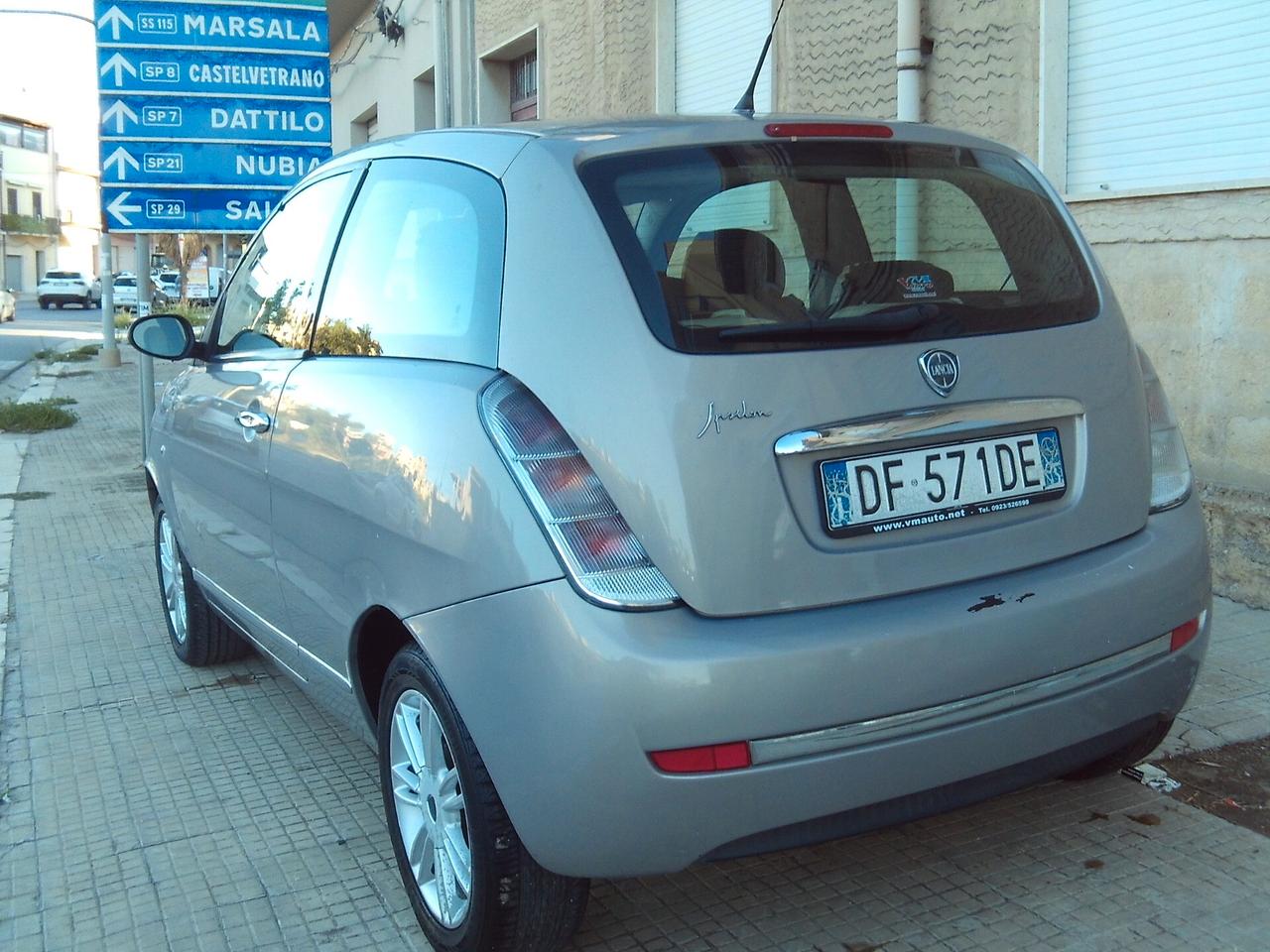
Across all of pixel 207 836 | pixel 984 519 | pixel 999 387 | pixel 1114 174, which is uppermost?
pixel 1114 174

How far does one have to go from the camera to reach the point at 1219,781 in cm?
351

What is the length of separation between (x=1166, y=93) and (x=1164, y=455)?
3.58 metres

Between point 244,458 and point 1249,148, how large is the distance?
165 inches

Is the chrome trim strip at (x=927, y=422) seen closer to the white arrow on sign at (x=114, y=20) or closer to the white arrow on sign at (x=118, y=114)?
the white arrow on sign at (x=118, y=114)

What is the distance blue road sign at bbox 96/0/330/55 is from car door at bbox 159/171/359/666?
5706 mm

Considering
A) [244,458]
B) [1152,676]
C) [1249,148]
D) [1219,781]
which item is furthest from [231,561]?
[1249,148]

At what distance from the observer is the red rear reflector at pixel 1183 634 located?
9.09ft

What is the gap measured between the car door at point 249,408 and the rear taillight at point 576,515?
1305 millimetres

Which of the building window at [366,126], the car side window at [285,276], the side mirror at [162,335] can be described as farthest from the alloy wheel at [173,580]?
the building window at [366,126]

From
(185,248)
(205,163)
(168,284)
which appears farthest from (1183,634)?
(168,284)

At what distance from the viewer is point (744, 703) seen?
7.40 ft

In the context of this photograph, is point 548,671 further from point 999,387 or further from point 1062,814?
point 1062,814

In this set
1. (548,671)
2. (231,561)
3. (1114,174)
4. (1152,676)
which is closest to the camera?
(548,671)

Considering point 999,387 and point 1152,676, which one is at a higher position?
point 999,387
